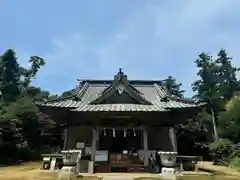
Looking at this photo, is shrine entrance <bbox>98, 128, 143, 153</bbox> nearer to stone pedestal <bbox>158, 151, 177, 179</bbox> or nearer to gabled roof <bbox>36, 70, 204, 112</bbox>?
gabled roof <bbox>36, 70, 204, 112</bbox>

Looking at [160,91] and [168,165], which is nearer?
[168,165]

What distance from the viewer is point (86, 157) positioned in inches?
704

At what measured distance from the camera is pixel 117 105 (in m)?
18.8

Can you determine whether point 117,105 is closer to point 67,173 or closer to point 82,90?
point 82,90

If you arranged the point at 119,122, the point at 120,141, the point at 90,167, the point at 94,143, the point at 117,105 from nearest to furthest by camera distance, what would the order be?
the point at 90,167, the point at 94,143, the point at 119,122, the point at 117,105, the point at 120,141

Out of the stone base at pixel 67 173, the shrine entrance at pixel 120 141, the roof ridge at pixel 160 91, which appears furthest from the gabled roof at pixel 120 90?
the stone base at pixel 67 173

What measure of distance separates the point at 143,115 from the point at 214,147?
35.3 feet

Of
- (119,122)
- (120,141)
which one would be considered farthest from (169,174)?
(120,141)

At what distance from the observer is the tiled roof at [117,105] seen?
18047 mm

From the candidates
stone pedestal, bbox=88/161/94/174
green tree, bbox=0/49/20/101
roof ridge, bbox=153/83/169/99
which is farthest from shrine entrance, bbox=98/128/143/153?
green tree, bbox=0/49/20/101

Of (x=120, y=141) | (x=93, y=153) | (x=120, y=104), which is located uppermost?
(x=120, y=104)

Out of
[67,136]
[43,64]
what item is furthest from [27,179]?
[43,64]

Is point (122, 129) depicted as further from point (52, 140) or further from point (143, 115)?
point (52, 140)

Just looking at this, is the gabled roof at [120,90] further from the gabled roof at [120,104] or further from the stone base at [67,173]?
the stone base at [67,173]
